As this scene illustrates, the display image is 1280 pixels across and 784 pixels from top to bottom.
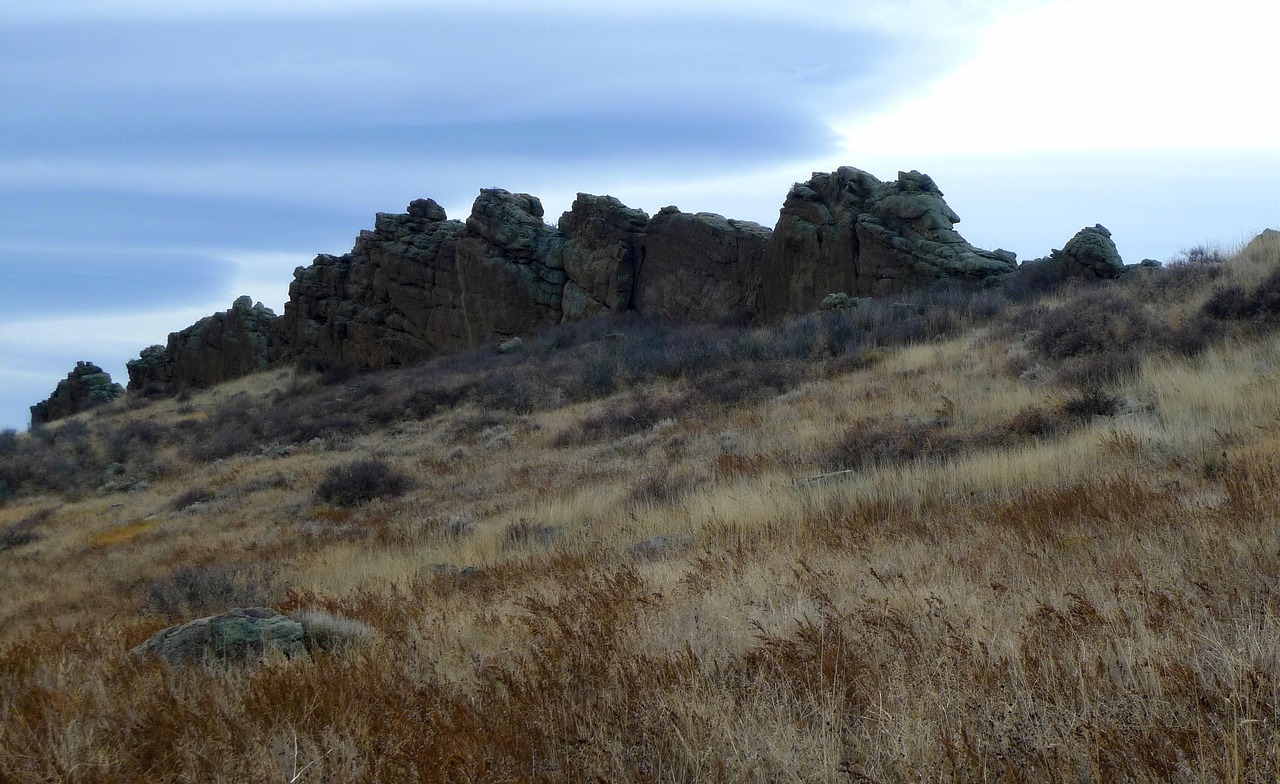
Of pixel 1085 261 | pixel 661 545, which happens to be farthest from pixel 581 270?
pixel 661 545

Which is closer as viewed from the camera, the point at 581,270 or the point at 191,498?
the point at 191,498

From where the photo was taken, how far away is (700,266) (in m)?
32.7

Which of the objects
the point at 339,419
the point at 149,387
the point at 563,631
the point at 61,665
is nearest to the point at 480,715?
the point at 563,631

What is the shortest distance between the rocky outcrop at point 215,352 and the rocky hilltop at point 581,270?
4.0 inches

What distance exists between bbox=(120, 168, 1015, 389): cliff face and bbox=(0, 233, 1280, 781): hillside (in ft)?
36.1

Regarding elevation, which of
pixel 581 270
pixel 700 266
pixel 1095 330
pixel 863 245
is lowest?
pixel 1095 330

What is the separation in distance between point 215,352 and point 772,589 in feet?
169

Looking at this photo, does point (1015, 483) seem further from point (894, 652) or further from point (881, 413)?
point (881, 413)

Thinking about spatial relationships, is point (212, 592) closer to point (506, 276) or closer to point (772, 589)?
point (772, 589)

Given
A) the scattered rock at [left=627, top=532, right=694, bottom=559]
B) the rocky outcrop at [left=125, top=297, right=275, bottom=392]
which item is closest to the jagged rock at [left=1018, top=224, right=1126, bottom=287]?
the scattered rock at [left=627, top=532, right=694, bottom=559]

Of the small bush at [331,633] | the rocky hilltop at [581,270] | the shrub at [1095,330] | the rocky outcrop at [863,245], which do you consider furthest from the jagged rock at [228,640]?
the rocky outcrop at [863,245]

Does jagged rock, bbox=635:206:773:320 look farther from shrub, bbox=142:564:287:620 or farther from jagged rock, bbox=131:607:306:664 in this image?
jagged rock, bbox=131:607:306:664

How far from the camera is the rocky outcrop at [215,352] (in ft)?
157

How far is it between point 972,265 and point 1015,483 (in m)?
19.4
